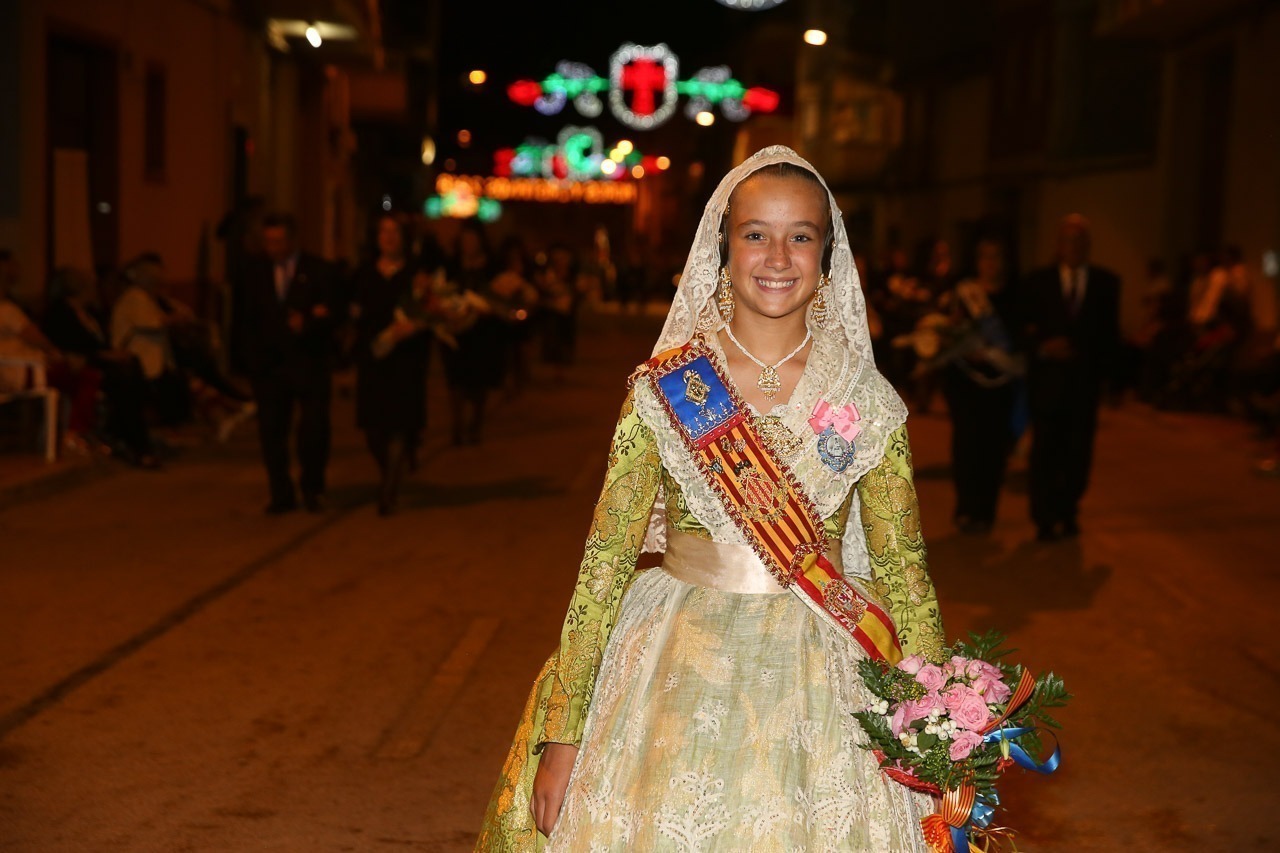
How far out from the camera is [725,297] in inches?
137

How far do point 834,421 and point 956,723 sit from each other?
678 millimetres

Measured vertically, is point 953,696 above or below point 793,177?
below

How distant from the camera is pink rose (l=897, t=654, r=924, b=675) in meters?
3.04

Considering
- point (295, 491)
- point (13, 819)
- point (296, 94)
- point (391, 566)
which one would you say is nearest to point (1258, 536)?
→ point (391, 566)

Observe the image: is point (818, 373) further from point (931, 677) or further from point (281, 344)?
point (281, 344)

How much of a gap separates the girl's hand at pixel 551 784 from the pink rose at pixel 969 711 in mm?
737

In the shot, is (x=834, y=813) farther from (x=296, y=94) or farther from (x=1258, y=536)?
(x=296, y=94)

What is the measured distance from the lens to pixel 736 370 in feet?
11.1

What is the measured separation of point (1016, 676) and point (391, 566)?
6.87 m

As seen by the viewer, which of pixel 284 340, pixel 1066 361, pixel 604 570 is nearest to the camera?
A: pixel 604 570

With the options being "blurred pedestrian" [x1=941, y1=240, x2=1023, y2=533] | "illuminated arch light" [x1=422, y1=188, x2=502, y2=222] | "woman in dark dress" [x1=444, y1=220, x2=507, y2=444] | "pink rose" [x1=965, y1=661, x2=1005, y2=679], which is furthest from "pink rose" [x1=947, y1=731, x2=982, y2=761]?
"illuminated arch light" [x1=422, y1=188, x2=502, y2=222]

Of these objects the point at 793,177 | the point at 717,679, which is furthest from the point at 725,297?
the point at 717,679

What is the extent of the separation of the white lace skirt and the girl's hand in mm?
23

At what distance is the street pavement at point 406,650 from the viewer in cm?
538
